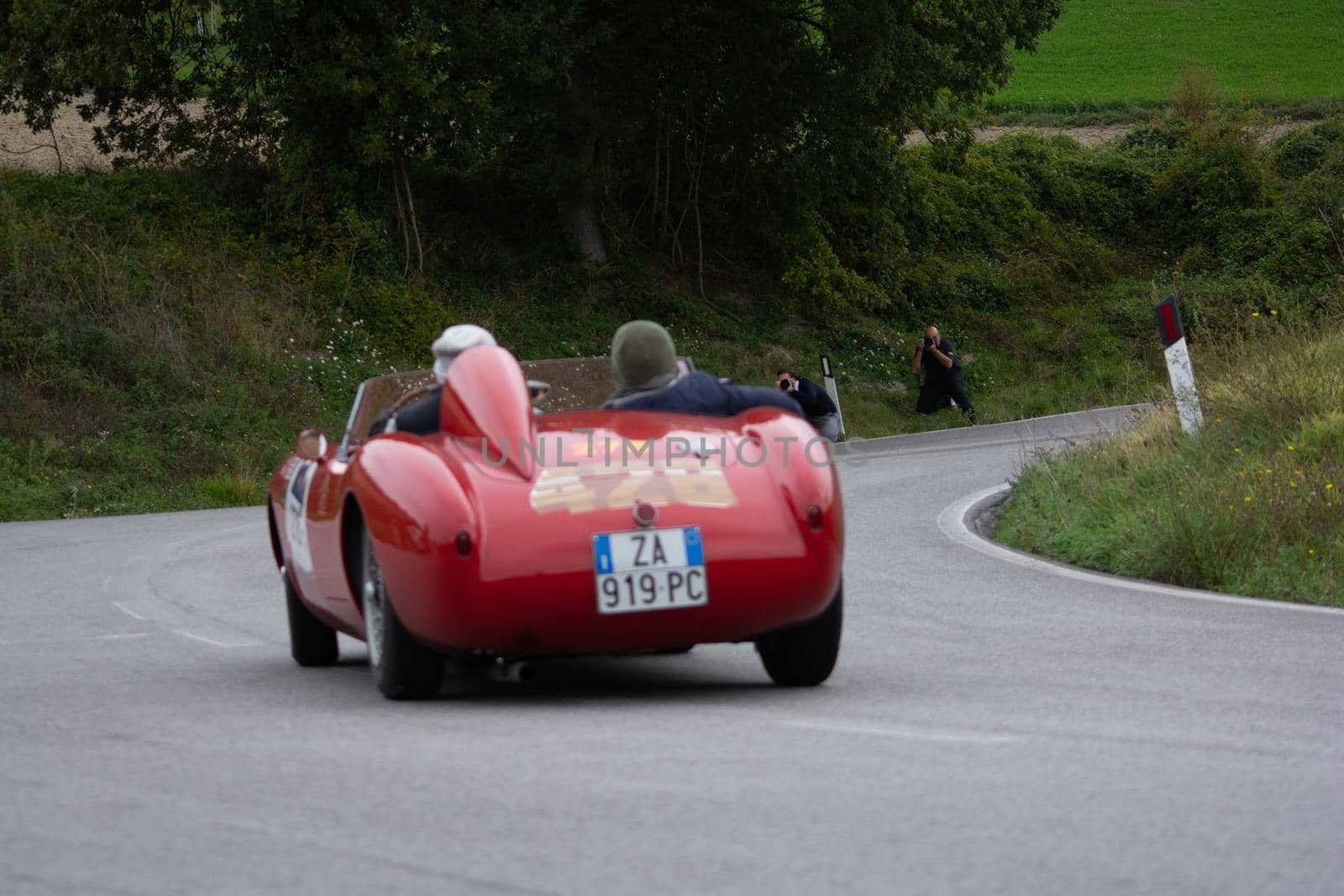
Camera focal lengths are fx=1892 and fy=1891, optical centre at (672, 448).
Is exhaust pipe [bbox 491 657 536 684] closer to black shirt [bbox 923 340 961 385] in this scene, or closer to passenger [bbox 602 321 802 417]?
passenger [bbox 602 321 802 417]

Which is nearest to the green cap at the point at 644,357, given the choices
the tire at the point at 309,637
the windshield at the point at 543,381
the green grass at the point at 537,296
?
the windshield at the point at 543,381

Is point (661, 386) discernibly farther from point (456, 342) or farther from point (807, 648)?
point (807, 648)

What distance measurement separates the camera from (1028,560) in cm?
1202

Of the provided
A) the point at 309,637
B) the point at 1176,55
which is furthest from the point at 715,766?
the point at 1176,55

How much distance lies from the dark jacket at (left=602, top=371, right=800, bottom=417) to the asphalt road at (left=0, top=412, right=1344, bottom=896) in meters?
1.05

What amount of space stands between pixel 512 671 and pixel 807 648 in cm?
122

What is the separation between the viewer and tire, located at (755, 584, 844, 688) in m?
6.92

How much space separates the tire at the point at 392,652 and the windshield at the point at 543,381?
43.0 inches

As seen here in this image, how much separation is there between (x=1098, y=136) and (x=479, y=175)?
22.7m

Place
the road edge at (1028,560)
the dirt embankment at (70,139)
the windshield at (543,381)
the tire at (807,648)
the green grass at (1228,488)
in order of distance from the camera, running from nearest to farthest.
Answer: the tire at (807,648) → the windshield at (543,381) → the road edge at (1028,560) → the green grass at (1228,488) → the dirt embankment at (70,139)

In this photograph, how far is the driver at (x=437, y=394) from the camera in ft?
23.5

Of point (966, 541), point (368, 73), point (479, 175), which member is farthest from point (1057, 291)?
point (966, 541)

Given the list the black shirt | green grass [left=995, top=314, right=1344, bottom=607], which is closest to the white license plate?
green grass [left=995, top=314, right=1344, bottom=607]

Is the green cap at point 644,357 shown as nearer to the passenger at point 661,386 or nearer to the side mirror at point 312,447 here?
the passenger at point 661,386
